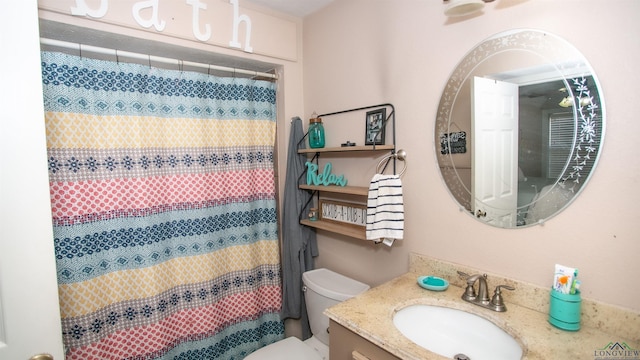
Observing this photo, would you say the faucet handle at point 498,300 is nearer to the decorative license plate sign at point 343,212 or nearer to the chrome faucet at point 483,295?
the chrome faucet at point 483,295

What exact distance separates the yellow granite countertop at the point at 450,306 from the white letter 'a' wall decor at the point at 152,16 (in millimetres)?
1554

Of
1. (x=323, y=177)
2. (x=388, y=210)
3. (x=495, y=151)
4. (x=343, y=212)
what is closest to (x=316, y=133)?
(x=323, y=177)

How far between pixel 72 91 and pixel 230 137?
0.74m

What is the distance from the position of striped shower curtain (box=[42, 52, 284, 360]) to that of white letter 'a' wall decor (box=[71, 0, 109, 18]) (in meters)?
0.20

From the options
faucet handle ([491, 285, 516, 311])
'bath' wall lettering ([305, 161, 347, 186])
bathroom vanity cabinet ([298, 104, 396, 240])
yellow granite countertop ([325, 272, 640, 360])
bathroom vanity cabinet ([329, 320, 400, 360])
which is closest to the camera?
yellow granite countertop ([325, 272, 640, 360])

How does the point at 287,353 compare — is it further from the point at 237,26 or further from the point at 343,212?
the point at 237,26

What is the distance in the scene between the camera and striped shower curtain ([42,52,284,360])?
52.2 inches

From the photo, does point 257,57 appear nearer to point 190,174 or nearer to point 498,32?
point 190,174

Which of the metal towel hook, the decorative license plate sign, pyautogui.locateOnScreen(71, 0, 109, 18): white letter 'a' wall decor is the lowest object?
the decorative license plate sign

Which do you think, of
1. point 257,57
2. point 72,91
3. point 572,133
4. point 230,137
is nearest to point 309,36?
point 257,57

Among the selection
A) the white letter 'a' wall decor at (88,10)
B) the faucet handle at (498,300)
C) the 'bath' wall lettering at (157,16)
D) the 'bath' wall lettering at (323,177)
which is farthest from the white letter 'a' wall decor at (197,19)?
the faucet handle at (498,300)

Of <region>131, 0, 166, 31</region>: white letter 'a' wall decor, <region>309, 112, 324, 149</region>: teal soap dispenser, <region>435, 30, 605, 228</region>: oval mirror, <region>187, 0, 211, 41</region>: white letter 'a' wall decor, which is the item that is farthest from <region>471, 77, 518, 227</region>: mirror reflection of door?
<region>131, 0, 166, 31</region>: white letter 'a' wall decor

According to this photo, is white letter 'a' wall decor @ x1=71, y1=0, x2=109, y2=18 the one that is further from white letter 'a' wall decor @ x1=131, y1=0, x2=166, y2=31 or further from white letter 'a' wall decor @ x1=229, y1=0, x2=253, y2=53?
white letter 'a' wall decor @ x1=229, y1=0, x2=253, y2=53

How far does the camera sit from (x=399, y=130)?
152 centimetres
